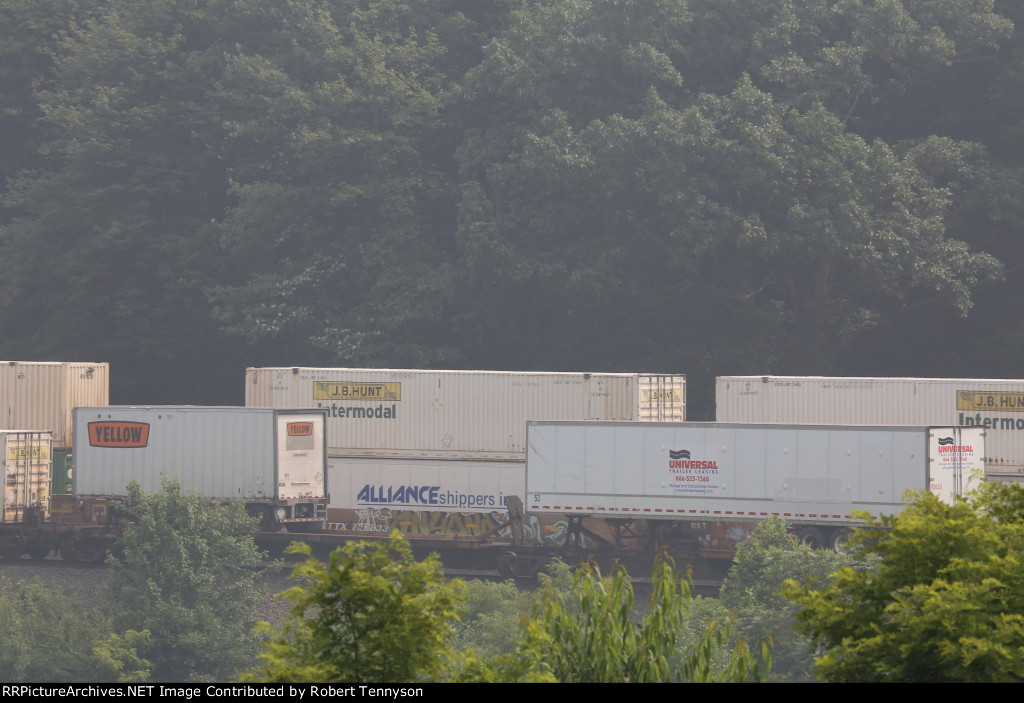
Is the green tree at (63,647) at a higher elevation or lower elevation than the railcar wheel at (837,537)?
lower

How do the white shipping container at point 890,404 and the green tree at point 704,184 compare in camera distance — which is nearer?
the white shipping container at point 890,404

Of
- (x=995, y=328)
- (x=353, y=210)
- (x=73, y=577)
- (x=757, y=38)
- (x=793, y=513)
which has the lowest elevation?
(x=73, y=577)

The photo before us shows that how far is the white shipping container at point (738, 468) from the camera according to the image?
2622 centimetres

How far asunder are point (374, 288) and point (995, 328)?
2485 cm

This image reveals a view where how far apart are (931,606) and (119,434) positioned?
88.8 ft

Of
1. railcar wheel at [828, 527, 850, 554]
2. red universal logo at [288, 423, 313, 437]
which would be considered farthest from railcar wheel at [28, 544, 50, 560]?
railcar wheel at [828, 527, 850, 554]

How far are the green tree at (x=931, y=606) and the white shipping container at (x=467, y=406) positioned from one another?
2192cm

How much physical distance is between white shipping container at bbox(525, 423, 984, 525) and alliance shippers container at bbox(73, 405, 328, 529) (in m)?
6.16

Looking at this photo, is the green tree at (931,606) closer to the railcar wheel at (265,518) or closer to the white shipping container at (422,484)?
the white shipping container at (422,484)

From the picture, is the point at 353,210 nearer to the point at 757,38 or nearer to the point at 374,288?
the point at 374,288

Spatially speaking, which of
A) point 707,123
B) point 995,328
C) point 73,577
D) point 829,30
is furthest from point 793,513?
point 829,30

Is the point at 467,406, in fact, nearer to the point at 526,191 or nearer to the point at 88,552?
the point at 88,552

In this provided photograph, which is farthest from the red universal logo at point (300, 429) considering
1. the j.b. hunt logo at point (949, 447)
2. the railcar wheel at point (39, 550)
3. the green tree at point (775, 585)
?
the j.b. hunt logo at point (949, 447)

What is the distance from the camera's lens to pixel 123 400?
57.2 m
